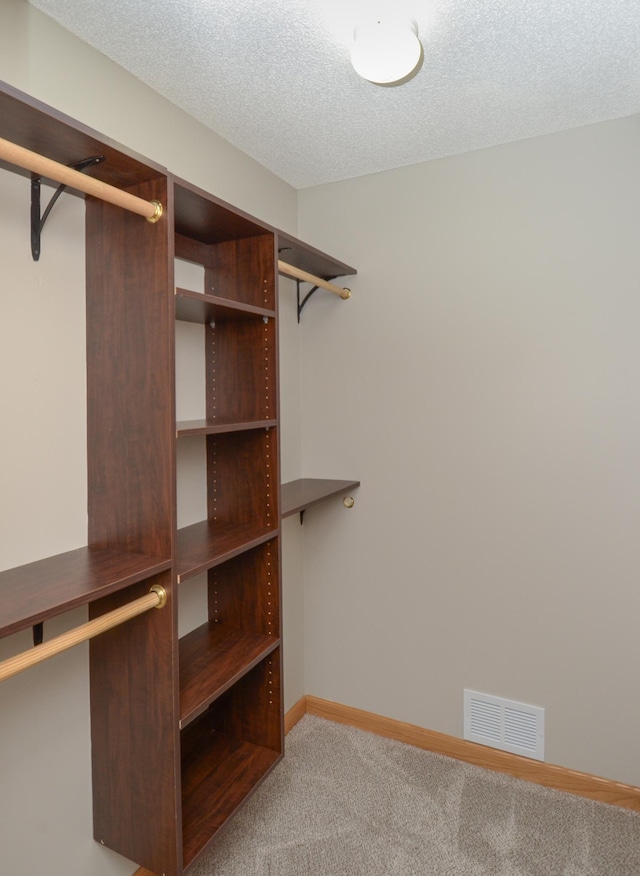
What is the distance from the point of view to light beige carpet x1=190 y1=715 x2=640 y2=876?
1.69m

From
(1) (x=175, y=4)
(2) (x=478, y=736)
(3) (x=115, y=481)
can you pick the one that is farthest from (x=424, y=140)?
(2) (x=478, y=736)

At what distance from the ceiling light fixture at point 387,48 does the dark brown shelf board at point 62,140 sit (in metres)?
0.62

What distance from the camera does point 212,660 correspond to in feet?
5.32

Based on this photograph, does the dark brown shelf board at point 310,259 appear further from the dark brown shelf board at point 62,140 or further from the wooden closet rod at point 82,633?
the wooden closet rod at point 82,633

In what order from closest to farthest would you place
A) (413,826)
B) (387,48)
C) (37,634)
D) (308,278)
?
(37,634) → (387,48) → (413,826) → (308,278)

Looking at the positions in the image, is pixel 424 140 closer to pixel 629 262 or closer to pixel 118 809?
pixel 629 262

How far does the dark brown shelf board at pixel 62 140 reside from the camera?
0.99 m

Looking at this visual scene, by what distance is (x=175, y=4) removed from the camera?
51.2 inches

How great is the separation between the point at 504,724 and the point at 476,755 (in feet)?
0.60

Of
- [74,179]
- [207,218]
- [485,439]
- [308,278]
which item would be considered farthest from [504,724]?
[74,179]

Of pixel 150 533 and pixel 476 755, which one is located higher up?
pixel 150 533

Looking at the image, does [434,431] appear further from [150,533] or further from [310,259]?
[150,533]

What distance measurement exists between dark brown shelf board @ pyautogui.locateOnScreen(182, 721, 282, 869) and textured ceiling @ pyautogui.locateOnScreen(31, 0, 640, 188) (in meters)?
2.11

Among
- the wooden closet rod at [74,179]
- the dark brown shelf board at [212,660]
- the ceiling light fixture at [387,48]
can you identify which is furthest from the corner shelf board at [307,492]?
the ceiling light fixture at [387,48]
